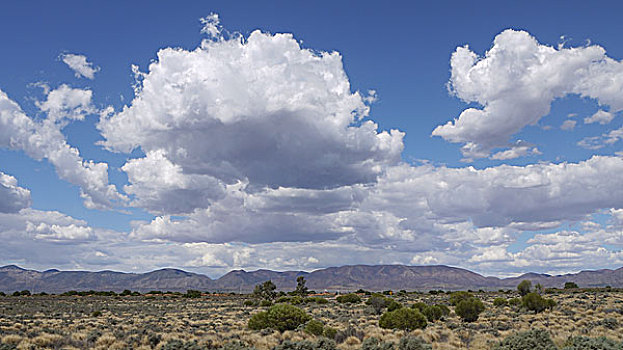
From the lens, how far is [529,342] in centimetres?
1814

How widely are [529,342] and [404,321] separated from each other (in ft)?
39.6

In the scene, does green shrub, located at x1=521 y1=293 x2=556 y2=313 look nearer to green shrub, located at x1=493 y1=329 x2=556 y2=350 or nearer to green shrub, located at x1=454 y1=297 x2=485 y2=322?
green shrub, located at x1=454 y1=297 x2=485 y2=322

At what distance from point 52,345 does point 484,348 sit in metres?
20.5

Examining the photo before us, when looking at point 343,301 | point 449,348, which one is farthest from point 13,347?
point 343,301

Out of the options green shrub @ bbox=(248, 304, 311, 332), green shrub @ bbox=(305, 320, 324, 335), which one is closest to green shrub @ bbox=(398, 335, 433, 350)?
green shrub @ bbox=(305, 320, 324, 335)

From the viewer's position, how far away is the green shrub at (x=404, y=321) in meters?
29.6

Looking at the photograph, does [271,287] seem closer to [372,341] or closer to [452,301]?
[452,301]

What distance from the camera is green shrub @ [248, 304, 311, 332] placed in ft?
94.9

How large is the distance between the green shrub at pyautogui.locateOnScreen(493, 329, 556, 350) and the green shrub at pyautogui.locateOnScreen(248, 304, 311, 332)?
13152 mm

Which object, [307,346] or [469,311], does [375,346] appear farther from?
[469,311]

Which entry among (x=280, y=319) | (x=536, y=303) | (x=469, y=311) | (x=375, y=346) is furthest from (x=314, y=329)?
(x=536, y=303)

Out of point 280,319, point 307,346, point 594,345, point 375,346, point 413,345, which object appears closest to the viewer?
point 594,345

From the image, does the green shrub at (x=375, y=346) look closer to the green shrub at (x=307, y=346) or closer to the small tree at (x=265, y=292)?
the green shrub at (x=307, y=346)

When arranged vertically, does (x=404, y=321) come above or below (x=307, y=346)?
above
